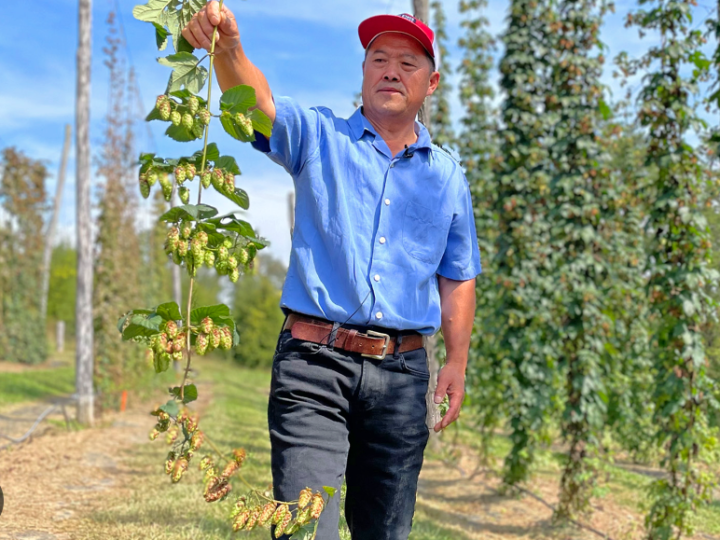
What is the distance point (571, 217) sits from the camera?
654 cm

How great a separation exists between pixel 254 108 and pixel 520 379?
5.81 meters

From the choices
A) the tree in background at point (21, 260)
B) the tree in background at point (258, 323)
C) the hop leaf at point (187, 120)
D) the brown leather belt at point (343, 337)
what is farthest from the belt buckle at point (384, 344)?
the tree in background at point (258, 323)

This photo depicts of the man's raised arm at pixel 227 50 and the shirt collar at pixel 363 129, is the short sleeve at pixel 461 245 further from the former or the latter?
the man's raised arm at pixel 227 50

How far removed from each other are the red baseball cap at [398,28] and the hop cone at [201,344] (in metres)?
1.23

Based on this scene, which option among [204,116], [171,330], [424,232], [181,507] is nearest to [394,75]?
[424,232]

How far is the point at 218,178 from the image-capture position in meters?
1.89

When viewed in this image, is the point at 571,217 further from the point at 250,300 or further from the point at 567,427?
the point at 250,300

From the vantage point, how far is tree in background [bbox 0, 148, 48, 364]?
70.6 feet

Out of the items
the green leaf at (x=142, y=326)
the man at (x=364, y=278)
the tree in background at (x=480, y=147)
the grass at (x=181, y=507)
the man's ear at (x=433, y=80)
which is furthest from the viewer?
the tree in background at (x=480, y=147)

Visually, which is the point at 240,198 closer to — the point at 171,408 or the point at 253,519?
the point at 171,408

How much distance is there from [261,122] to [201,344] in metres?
0.64

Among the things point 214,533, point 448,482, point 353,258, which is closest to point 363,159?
point 353,258

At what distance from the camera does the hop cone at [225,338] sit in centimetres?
182

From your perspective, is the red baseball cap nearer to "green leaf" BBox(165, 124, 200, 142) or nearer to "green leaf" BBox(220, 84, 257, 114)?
"green leaf" BBox(220, 84, 257, 114)
